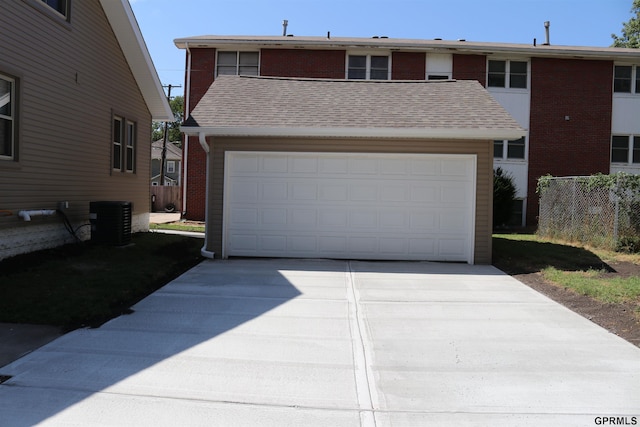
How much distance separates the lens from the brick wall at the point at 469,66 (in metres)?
20.4

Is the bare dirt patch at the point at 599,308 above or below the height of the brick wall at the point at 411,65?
below

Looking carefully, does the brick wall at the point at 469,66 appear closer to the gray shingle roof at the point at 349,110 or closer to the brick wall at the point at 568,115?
the brick wall at the point at 568,115

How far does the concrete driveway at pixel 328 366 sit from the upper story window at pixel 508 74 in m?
15.3

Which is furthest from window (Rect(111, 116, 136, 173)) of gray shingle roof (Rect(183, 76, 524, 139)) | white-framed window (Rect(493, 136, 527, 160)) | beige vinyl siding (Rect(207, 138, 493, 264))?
white-framed window (Rect(493, 136, 527, 160))

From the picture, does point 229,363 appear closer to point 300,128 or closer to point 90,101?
point 300,128

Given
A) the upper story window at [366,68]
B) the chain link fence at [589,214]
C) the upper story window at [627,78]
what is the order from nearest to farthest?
the chain link fence at [589,214], the upper story window at [366,68], the upper story window at [627,78]

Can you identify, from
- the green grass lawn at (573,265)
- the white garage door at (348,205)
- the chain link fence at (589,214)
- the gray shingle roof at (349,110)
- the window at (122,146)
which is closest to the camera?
the green grass lawn at (573,265)

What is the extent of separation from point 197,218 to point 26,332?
614 inches

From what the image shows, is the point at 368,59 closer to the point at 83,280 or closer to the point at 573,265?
the point at 573,265

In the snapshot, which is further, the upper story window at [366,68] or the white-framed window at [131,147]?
the upper story window at [366,68]

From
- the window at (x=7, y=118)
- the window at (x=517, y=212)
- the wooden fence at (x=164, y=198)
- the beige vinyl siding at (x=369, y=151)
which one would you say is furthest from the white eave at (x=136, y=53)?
the wooden fence at (x=164, y=198)

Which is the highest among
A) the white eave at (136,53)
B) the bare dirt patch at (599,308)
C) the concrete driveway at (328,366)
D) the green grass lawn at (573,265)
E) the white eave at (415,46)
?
the white eave at (415,46)

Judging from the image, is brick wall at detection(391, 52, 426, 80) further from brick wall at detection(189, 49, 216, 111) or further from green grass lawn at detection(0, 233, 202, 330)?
green grass lawn at detection(0, 233, 202, 330)

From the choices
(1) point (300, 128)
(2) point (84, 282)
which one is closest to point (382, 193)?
(1) point (300, 128)
